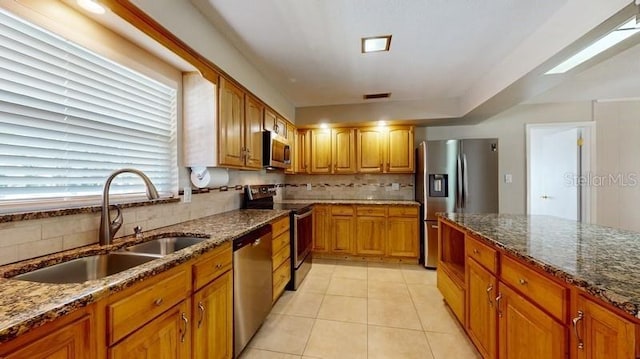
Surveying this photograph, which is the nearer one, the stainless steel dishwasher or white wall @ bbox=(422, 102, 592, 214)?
the stainless steel dishwasher

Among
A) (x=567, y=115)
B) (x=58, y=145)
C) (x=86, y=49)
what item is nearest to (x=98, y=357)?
(x=58, y=145)

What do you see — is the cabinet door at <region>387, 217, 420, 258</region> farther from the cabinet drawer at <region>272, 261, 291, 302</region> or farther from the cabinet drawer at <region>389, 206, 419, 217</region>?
the cabinet drawer at <region>272, 261, 291, 302</region>

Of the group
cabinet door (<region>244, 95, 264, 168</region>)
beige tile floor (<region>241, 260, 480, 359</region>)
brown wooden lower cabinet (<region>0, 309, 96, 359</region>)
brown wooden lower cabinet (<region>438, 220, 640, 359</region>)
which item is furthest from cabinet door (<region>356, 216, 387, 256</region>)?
brown wooden lower cabinet (<region>0, 309, 96, 359</region>)

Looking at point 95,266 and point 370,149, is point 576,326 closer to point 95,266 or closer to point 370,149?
point 95,266

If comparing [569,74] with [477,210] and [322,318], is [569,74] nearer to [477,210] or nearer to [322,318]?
[477,210]

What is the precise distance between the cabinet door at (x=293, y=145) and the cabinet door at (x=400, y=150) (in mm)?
1459

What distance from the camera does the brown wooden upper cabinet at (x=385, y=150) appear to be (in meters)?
3.88

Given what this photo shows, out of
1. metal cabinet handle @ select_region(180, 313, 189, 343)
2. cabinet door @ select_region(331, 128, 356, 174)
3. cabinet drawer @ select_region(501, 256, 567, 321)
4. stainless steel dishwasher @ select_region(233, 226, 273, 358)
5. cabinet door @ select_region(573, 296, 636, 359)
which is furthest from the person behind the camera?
cabinet door @ select_region(331, 128, 356, 174)

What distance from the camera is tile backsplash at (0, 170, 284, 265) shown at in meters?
1.03

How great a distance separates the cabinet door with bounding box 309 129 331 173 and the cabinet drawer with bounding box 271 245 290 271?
171cm

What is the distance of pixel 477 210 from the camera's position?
3.40m

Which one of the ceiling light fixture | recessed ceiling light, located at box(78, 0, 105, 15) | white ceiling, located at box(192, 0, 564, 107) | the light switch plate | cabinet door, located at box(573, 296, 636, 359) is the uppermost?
white ceiling, located at box(192, 0, 564, 107)

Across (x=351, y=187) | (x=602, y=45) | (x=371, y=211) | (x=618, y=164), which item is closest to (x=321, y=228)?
(x=371, y=211)

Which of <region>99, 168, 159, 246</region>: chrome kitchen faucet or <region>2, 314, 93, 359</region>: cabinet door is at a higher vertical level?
<region>99, 168, 159, 246</region>: chrome kitchen faucet
